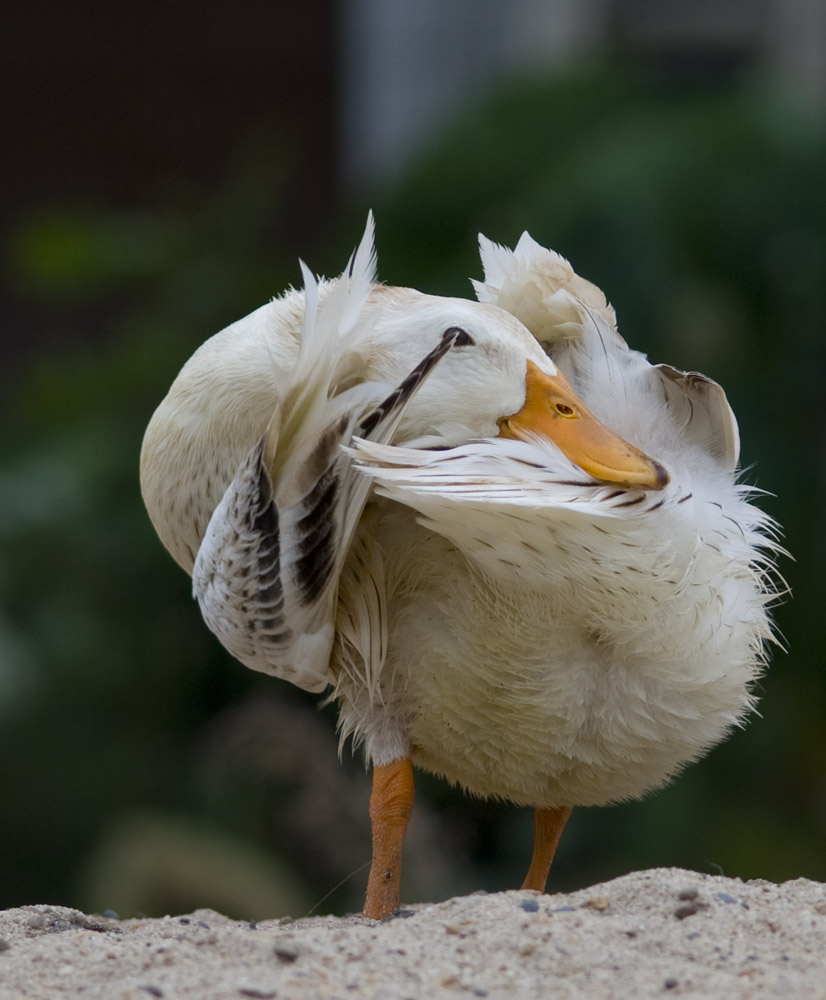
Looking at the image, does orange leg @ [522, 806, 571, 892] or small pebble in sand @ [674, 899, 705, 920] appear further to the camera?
orange leg @ [522, 806, 571, 892]

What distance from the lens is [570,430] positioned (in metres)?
3.14

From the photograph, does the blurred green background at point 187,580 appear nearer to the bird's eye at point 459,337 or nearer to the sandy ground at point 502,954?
the sandy ground at point 502,954

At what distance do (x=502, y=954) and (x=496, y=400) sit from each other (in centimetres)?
117

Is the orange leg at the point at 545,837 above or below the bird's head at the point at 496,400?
below

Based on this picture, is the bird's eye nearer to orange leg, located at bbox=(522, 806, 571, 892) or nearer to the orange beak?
the orange beak

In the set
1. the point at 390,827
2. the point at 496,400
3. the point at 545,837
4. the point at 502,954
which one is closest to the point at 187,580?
the point at 545,837

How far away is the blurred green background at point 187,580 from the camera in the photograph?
23.0ft

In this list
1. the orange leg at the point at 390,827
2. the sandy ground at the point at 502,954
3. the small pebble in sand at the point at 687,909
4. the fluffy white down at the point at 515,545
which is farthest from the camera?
the orange leg at the point at 390,827

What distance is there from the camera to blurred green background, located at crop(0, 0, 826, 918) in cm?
702

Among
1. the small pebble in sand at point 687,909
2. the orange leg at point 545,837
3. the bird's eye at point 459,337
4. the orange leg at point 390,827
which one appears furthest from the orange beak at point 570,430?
the orange leg at point 545,837

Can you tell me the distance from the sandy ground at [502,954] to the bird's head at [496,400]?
910 mm

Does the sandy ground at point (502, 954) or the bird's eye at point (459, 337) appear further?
the bird's eye at point (459, 337)

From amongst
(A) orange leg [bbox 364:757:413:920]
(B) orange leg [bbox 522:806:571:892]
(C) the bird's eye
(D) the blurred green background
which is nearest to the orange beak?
(C) the bird's eye

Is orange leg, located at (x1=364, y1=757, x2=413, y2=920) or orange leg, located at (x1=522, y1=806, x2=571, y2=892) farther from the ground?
orange leg, located at (x1=364, y1=757, x2=413, y2=920)
